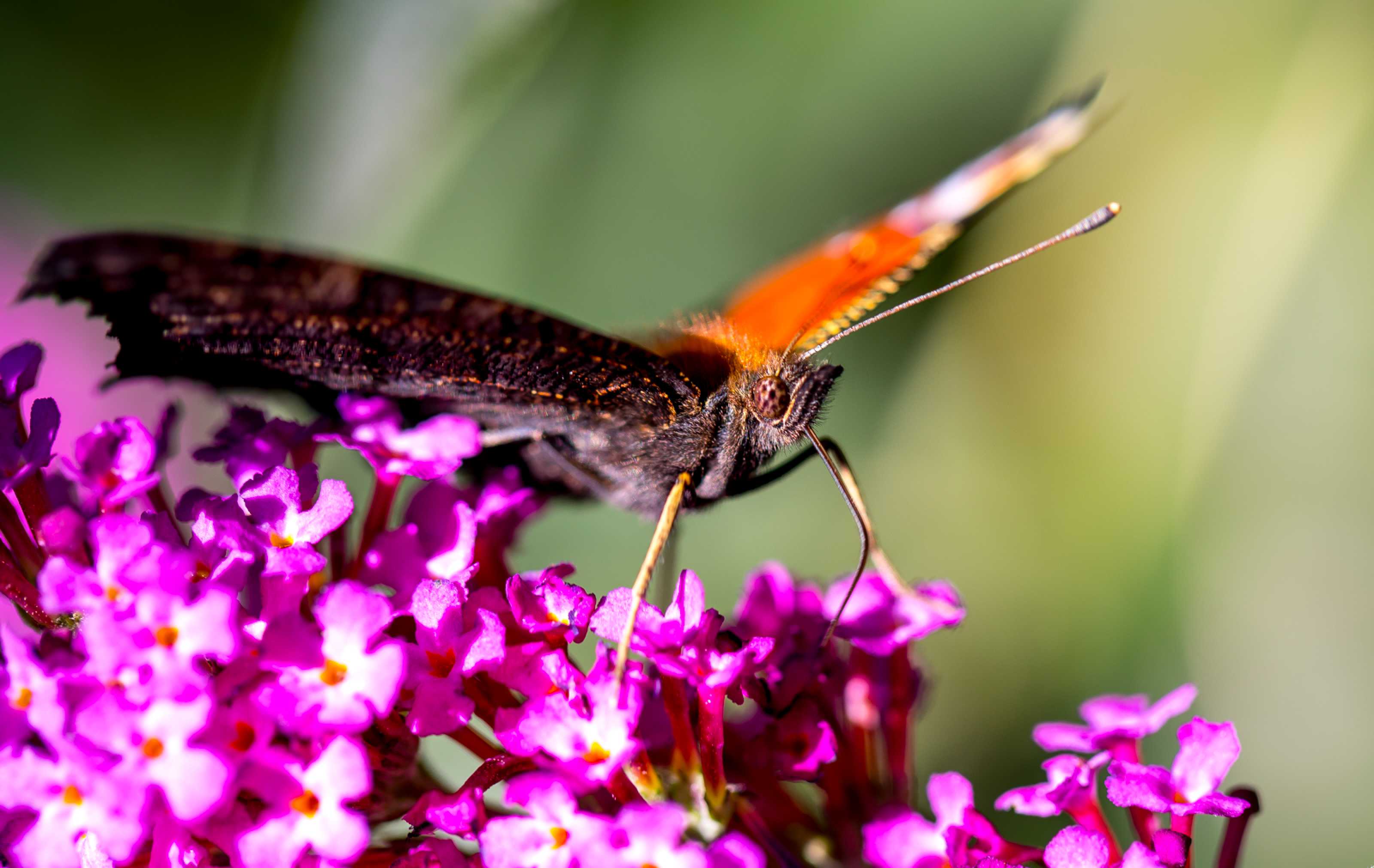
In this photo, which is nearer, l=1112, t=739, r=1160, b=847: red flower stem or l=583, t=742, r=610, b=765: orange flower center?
l=583, t=742, r=610, b=765: orange flower center

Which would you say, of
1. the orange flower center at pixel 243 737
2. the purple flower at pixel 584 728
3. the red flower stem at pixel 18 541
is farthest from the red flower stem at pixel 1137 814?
the red flower stem at pixel 18 541

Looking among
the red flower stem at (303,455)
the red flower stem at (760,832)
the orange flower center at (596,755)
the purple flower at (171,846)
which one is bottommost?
the purple flower at (171,846)

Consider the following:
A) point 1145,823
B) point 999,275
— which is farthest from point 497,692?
point 999,275

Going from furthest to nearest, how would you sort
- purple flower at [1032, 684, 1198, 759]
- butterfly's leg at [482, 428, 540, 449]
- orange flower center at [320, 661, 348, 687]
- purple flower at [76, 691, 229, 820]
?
butterfly's leg at [482, 428, 540, 449] < purple flower at [1032, 684, 1198, 759] < orange flower center at [320, 661, 348, 687] < purple flower at [76, 691, 229, 820]

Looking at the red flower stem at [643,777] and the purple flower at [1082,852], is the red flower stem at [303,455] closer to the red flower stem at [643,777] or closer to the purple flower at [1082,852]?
the red flower stem at [643,777]

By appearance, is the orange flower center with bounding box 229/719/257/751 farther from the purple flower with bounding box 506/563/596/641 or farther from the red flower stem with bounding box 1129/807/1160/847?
the red flower stem with bounding box 1129/807/1160/847

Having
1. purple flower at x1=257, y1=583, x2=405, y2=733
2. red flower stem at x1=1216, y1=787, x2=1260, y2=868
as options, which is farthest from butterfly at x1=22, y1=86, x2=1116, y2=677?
red flower stem at x1=1216, y1=787, x2=1260, y2=868

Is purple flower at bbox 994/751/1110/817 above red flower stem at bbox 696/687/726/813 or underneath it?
above

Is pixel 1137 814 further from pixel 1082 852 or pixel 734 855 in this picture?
pixel 734 855
